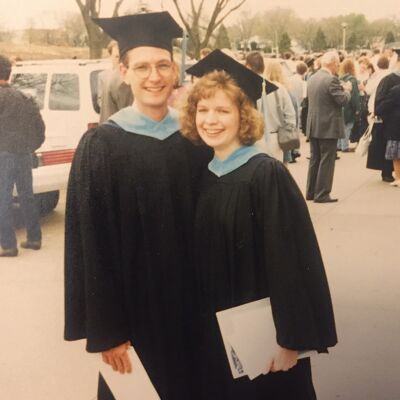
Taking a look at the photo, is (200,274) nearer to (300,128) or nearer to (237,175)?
(237,175)

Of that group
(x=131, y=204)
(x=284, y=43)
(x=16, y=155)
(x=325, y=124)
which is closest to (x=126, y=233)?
(x=131, y=204)

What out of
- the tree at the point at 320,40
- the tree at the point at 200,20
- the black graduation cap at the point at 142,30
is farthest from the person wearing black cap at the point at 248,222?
the tree at the point at 320,40

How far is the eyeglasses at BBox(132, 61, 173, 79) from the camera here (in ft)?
7.42

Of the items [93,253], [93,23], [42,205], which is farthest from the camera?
[42,205]

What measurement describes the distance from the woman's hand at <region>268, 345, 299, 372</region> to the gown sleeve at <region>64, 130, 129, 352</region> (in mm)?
495

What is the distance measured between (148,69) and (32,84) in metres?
0.64

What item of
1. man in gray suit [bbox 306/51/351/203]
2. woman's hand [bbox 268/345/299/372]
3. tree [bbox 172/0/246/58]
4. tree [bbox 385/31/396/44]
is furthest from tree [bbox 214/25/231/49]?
woman's hand [bbox 268/345/299/372]

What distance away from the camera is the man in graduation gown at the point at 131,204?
7.39ft

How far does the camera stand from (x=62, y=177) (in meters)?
2.58

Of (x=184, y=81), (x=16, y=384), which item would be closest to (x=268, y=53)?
(x=184, y=81)

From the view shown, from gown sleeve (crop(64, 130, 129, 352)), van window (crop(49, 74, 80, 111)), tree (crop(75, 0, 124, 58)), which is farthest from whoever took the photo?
van window (crop(49, 74, 80, 111))

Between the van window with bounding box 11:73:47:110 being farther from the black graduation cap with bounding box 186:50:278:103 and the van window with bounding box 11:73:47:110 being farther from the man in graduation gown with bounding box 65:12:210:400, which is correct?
the black graduation cap with bounding box 186:50:278:103

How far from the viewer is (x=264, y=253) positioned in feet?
7.58

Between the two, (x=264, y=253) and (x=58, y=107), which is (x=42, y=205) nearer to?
(x=58, y=107)
